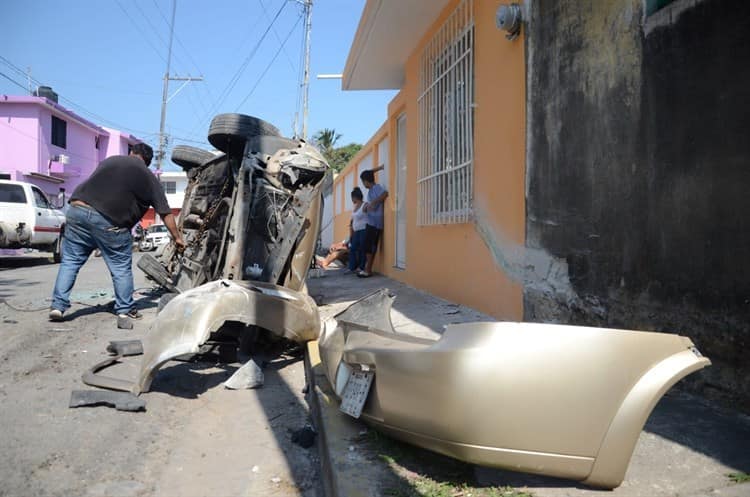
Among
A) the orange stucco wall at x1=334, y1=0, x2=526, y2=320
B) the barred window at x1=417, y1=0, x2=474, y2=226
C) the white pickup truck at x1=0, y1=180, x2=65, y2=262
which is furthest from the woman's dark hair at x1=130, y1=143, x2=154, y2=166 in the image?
the white pickup truck at x1=0, y1=180, x2=65, y2=262

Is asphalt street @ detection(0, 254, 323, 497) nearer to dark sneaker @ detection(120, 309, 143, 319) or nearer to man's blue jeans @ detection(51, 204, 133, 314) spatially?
man's blue jeans @ detection(51, 204, 133, 314)

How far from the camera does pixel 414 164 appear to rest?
266 inches

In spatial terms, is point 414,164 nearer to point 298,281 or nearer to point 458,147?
point 458,147

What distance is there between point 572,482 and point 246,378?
2330mm

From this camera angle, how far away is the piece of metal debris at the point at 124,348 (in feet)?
13.0

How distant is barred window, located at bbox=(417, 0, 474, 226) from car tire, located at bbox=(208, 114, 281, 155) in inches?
75.7

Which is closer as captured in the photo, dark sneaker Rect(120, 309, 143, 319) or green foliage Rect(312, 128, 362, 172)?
dark sneaker Rect(120, 309, 143, 319)

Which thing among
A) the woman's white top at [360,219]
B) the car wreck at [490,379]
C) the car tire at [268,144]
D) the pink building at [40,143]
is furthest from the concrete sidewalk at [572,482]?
the pink building at [40,143]

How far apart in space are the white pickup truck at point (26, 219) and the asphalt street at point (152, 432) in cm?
912

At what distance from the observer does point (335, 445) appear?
2.21 m

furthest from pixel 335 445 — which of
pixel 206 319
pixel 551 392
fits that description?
pixel 206 319

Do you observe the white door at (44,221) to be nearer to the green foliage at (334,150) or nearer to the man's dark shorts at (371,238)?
the man's dark shorts at (371,238)

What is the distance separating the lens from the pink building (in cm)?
2338

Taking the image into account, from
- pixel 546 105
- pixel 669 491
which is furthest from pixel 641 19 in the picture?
pixel 669 491
